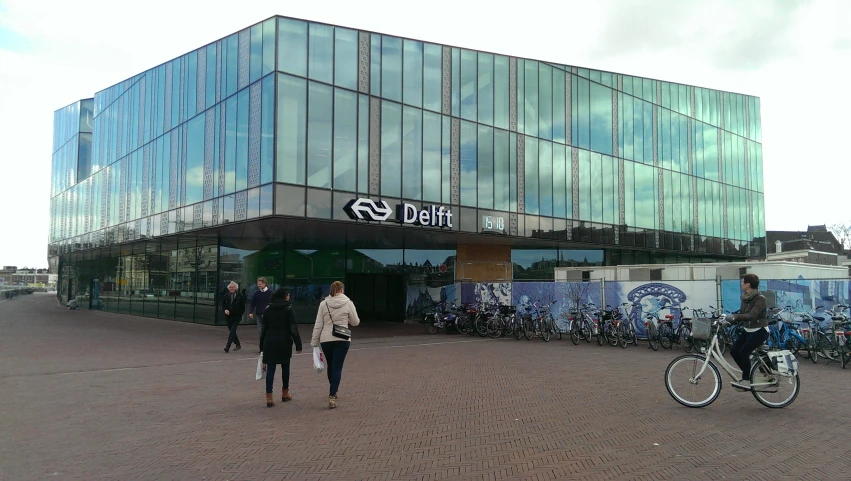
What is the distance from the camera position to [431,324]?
21.0 metres

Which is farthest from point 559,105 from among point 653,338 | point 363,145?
point 653,338

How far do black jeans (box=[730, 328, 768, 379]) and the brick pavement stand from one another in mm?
522

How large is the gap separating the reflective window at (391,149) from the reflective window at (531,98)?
7.58 m

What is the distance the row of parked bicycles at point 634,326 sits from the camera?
11.9 m

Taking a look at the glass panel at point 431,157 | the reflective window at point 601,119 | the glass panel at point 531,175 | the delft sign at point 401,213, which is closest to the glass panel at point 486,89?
the glass panel at point 531,175

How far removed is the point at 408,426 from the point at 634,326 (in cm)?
1167

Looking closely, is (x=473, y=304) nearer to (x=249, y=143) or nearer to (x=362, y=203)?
(x=362, y=203)

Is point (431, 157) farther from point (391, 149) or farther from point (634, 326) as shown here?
point (634, 326)

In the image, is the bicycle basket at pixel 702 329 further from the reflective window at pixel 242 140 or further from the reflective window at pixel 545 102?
the reflective window at pixel 545 102

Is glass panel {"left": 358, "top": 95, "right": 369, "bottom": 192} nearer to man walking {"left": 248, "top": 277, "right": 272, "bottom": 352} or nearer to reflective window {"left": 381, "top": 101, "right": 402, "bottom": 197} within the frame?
reflective window {"left": 381, "top": 101, "right": 402, "bottom": 197}

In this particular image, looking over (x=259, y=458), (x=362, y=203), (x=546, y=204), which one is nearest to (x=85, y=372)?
(x=259, y=458)

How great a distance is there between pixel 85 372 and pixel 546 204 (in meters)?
20.7

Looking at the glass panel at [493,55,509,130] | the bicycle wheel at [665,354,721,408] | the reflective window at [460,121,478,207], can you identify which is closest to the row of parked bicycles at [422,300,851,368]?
the bicycle wheel at [665,354,721,408]

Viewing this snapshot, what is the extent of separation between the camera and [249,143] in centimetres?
1931
